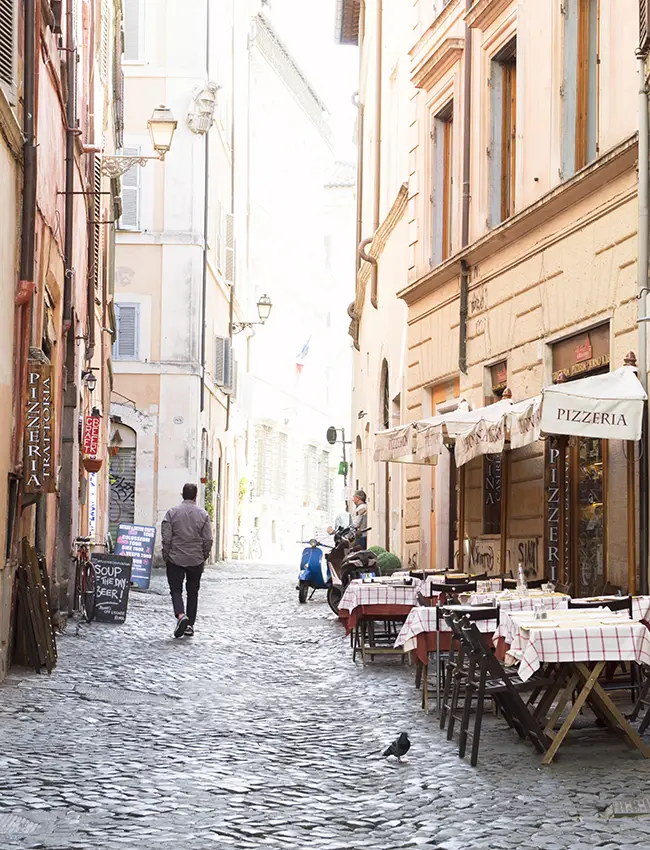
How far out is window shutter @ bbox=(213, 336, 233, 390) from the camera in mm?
36469

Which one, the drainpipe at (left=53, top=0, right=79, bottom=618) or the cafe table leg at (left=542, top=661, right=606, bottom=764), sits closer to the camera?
the cafe table leg at (left=542, top=661, right=606, bottom=764)

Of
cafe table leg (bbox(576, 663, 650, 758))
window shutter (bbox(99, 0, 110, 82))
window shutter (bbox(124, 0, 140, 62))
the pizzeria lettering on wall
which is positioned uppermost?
window shutter (bbox(124, 0, 140, 62))

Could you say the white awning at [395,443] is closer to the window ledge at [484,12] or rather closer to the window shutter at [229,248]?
the window ledge at [484,12]

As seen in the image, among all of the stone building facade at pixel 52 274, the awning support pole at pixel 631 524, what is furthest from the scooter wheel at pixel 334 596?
the awning support pole at pixel 631 524

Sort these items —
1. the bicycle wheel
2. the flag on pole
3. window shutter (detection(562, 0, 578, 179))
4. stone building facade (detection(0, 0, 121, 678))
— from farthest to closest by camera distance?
the flag on pole, the bicycle wheel, window shutter (detection(562, 0, 578, 179)), stone building facade (detection(0, 0, 121, 678))

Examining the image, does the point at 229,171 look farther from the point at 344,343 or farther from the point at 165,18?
the point at 344,343

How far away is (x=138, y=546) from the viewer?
21.6 metres

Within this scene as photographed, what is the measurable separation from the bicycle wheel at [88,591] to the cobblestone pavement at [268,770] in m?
3.27

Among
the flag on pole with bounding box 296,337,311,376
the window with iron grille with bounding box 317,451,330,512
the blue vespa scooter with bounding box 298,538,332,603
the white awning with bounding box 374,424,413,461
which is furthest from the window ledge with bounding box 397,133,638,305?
the window with iron grille with bounding box 317,451,330,512

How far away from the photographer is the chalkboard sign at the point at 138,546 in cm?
2123

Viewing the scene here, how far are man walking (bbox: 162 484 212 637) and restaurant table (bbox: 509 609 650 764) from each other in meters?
7.68

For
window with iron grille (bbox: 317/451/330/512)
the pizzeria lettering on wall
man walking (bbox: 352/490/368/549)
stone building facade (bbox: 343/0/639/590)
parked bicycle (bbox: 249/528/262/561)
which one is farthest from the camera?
window with iron grille (bbox: 317/451/330/512)

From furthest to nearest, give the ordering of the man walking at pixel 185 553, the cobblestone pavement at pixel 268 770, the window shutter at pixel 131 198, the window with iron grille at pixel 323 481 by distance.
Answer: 1. the window with iron grille at pixel 323 481
2. the window shutter at pixel 131 198
3. the man walking at pixel 185 553
4. the cobblestone pavement at pixel 268 770

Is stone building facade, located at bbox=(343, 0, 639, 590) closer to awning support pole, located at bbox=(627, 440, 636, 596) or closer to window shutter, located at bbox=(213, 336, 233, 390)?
awning support pole, located at bbox=(627, 440, 636, 596)
